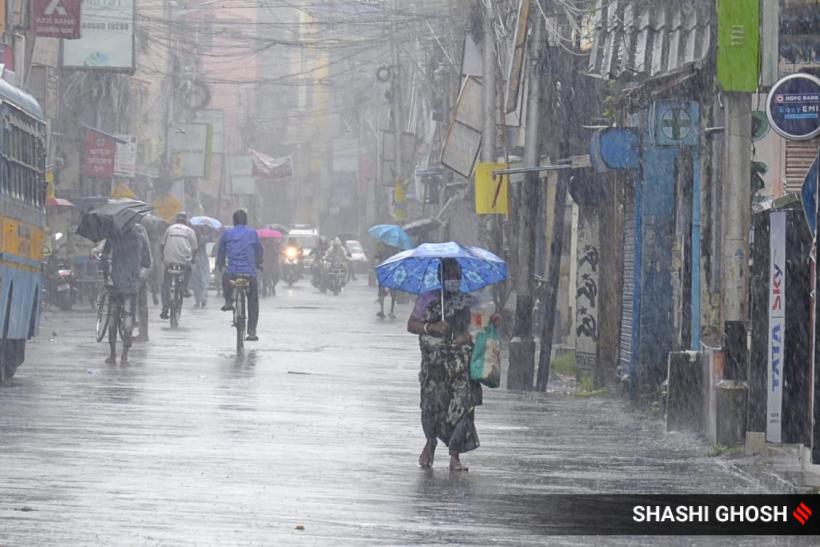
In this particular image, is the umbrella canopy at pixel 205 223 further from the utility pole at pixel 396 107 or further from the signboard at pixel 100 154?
the utility pole at pixel 396 107

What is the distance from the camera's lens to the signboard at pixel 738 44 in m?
15.1

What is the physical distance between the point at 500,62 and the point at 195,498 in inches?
1012

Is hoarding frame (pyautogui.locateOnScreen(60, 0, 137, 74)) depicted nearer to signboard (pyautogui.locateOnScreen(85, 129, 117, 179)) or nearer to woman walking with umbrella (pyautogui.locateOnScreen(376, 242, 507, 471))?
signboard (pyautogui.locateOnScreen(85, 129, 117, 179))

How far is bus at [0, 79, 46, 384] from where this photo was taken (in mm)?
19125

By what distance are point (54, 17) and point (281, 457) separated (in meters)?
25.3

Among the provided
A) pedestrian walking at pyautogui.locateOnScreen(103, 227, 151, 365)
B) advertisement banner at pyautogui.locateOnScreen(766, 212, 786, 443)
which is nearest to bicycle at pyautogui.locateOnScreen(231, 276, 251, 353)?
pedestrian walking at pyautogui.locateOnScreen(103, 227, 151, 365)

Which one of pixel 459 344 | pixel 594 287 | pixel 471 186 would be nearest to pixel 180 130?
pixel 471 186

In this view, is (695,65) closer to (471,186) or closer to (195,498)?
(195,498)

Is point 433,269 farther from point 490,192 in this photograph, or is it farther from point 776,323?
point 490,192

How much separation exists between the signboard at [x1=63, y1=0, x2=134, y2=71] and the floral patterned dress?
3402cm

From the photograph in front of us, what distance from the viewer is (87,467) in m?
12.4

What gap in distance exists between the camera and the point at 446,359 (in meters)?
13.5

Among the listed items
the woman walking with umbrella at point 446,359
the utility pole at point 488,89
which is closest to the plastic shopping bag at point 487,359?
the woman walking with umbrella at point 446,359

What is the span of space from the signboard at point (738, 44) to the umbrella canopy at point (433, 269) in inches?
104
